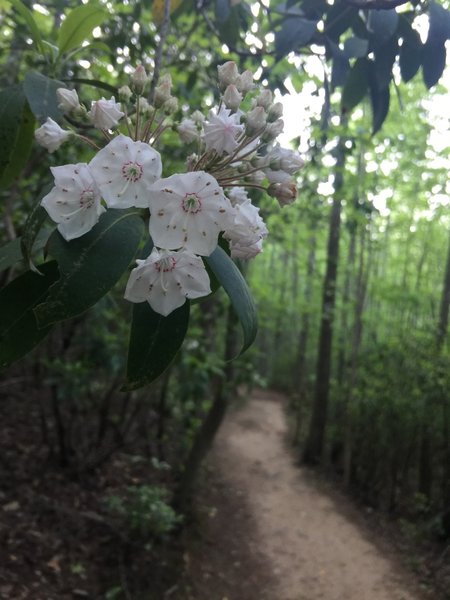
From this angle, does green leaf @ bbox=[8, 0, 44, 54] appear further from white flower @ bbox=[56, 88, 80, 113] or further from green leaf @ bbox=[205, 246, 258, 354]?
green leaf @ bbox=[205, 246, 258, 354]

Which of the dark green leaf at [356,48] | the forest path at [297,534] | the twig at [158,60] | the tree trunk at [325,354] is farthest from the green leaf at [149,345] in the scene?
the tree trunk at [325,354]

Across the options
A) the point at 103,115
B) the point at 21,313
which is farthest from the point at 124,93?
the point at 21,313

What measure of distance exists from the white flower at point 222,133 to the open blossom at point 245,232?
0.35ft

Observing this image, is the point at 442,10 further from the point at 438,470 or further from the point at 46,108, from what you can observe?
the point at 438,470

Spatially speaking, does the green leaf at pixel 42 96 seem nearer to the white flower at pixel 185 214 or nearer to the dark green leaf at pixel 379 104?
the white flower at pixel 185 214

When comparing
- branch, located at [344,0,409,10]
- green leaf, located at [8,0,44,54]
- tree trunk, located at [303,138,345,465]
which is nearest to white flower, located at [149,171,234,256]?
green leaf, located at [8,0,44,54]

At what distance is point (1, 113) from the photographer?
4.10 feet

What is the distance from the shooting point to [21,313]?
0.98m

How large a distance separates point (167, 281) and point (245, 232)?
6.6 inches

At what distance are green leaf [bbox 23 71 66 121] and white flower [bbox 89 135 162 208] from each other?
36 centimetres

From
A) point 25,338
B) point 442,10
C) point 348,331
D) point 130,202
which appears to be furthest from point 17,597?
point 348,331

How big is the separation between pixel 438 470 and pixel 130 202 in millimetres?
6844

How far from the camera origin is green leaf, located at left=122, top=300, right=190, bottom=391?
3.08 ft

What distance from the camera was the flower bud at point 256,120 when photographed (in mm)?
1022
